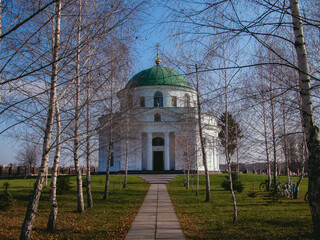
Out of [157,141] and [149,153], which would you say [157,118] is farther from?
[149,153]

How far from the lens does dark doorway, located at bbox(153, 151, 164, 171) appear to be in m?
43.1

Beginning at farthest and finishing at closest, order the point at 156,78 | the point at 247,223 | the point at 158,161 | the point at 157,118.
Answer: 1. the point at 158,161
2. the point at 157,118
3. the point at 247,223
4. the point at 156,78

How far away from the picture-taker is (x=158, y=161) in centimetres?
4328

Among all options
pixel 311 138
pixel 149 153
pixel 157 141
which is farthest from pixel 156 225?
pixel 157 141

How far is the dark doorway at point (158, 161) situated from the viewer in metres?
43.1

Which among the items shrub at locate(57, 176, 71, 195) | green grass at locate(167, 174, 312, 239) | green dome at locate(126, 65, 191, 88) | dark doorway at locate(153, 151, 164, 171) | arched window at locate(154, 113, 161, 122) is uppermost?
arched window at locate(154, 113, 161, 122)

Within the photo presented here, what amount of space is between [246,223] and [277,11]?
23.5 ft

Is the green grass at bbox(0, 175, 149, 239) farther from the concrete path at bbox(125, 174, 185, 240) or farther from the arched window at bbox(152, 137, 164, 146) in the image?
the arched window at bbox(152, 137, 164, 146)

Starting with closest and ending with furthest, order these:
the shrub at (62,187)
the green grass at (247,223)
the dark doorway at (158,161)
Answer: the green grass at (247,223)
the shrub at (62,187)
the dark doorway at (158,161)

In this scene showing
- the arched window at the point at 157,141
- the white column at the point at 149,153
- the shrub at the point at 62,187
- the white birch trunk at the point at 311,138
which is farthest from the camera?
the arched window at the point at 157,141

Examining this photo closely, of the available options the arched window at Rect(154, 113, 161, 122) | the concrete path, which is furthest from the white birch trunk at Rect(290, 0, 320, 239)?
the arched window at Rect(154, 113, 161, 122)

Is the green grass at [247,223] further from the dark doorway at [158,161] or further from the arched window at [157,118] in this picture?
the dark doorway at [158,161]

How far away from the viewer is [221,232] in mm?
7793

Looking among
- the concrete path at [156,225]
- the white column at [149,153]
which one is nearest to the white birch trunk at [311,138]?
the concrete path at [156,225]
